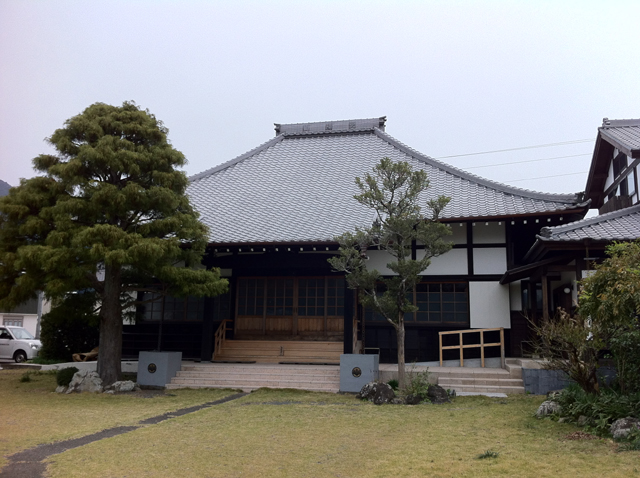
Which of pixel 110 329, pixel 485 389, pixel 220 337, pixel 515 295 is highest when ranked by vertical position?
pixel 515 295

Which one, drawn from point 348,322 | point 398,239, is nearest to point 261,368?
point 348,322

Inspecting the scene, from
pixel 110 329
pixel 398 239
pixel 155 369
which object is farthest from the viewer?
pixel 155 369

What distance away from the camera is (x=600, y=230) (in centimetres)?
1100

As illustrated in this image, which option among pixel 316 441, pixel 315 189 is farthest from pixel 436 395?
pixel 315 189

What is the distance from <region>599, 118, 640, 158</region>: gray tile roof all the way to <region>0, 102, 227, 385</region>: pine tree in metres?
10.7

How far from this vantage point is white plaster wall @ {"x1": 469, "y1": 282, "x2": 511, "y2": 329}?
47.4 feet

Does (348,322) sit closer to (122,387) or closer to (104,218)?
(122,387)

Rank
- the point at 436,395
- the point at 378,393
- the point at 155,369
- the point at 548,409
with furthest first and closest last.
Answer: the point at 155,369 → the point at 378,393 → the point at 436,395 → the point at 548,409

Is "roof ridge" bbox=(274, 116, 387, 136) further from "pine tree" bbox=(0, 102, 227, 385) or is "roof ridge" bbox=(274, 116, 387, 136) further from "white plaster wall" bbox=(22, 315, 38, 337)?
"white plaster wall" bbox=(22, 315, 38, 337)

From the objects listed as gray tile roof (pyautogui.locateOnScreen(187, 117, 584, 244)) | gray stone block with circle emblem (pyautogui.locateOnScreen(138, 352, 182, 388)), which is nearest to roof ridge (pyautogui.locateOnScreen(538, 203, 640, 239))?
gray tile roof (pyautogui.locateOnScreen(187, 117, 584, 244))

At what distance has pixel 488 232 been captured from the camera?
1488 cm

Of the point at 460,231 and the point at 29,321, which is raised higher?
the point at 460,231

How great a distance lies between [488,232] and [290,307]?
244 inches

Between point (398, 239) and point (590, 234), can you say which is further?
point (398, 239)
